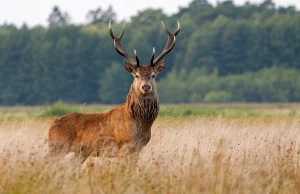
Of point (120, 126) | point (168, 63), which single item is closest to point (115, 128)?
point (120, 126)

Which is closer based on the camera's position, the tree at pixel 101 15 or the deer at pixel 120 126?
the deer at pixel 120 126

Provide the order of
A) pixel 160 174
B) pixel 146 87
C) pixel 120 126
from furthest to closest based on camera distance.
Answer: pixel 120 126
pixel 146 87
pixel 160 174

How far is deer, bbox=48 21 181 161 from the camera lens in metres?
12.1

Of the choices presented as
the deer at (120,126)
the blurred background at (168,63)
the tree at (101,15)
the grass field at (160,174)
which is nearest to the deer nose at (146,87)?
the deer at (120,126)

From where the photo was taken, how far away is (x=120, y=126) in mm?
12242

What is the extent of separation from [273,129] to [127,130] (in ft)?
17.7

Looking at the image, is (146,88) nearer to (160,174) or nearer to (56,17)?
(160,174)

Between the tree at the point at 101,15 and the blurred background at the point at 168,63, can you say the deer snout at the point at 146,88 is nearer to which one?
the blurred background at the point at 168,63

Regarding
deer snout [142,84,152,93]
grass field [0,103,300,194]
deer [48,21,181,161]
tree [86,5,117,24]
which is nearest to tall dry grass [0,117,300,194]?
grass field [0,103,300,194]

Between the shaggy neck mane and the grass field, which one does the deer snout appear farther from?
the grass field

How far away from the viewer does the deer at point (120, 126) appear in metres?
12.1

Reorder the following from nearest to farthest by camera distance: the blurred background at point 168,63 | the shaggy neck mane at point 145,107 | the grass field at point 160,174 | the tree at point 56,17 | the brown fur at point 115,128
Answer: the grass field at point 160,174, the brown fur at point 115,128, the shaggy neck mane at point 145,107, the blurred background at point 168,63, the tree at point 56,17

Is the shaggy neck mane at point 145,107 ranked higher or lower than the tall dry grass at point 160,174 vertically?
higher

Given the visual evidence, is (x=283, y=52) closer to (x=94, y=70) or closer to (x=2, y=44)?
(x=94, y=70)
